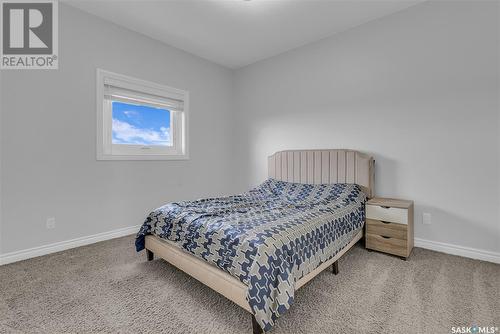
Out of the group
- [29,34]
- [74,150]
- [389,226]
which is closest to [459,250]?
[389,226]

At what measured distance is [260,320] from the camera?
128 cm

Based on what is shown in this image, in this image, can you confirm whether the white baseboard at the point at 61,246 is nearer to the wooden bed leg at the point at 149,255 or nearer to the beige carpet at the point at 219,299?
the beige carpet at the point at 219,299

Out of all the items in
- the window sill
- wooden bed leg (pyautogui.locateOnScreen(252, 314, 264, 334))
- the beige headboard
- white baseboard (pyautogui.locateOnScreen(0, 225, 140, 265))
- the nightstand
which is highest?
the window sill

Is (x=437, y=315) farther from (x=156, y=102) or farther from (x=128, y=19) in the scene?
(x=128, y=19)

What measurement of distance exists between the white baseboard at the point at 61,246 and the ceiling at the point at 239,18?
2644 mm

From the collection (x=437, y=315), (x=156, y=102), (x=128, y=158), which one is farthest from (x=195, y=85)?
(x=437, y=315)

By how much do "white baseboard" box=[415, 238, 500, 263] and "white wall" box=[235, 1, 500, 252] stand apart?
48 millimetres

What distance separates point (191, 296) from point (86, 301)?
2.46 feet

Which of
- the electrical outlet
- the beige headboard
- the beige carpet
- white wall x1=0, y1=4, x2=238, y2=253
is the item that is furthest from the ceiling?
the beige carpet

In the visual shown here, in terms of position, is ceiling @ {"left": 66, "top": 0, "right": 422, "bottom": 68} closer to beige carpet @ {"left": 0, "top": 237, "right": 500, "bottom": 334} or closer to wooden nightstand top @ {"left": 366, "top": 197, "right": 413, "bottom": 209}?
wooden nightstand top @ {"left": 366, "top": 197, "right": 413, "bottom": 209}

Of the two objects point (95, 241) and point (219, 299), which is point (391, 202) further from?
point (95, 241)

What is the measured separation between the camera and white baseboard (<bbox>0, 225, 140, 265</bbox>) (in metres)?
2.29

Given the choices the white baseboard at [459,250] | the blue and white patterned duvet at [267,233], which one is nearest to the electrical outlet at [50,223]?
the blue and white patterned duvet at [267,233]

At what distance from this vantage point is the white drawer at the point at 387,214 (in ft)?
7.63
